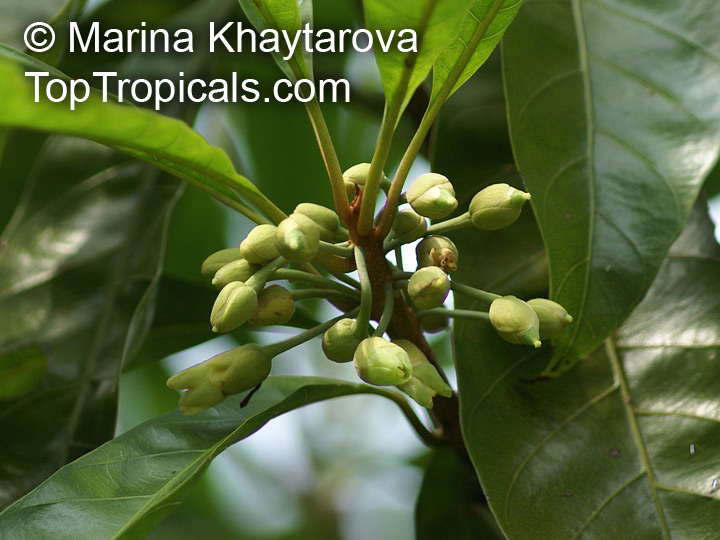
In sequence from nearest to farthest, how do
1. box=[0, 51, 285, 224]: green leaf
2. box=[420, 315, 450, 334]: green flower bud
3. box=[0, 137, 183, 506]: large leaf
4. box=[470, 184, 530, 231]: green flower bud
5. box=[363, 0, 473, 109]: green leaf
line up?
1. box=[0, 51, 285, 224]: green leaf
2. box=[363, 0, 473, 109]: green leaf
3. box=[470, 184, 530, 231]: green flower bud
4. box=[420, 315, 450, 334]: green flower bud
5. box=[0, 137, 183, 506]: large leaf

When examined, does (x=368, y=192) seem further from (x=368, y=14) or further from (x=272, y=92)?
(x=272, y=92)

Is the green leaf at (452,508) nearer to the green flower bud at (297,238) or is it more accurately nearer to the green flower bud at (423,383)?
the green flower bud at (423,383)

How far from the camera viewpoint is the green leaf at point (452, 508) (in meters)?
1.00

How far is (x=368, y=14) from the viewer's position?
1.83 ft

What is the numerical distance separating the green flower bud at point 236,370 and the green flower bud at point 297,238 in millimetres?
95

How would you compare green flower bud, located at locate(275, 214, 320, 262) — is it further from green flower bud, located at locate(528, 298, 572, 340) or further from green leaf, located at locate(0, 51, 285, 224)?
green flower bud, located at locate(528, 298, 572, 340)

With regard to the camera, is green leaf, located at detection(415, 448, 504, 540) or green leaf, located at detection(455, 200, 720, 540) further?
green leaf, located at detection(415, 448, 504, 540)

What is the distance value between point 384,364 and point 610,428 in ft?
1.05

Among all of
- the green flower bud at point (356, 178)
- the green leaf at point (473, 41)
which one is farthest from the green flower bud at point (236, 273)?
the green leaf at point (473, 41)

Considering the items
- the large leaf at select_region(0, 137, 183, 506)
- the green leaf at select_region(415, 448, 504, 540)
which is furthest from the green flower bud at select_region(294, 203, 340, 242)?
the green leaf at select_region(415, 448, 504, 540)

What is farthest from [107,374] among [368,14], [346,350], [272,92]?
[272,92]

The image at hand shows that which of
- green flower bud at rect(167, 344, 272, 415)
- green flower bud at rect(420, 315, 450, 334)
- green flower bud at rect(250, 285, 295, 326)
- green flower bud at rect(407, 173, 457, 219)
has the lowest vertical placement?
green flower bud at rect(420, 315, 450, 334)

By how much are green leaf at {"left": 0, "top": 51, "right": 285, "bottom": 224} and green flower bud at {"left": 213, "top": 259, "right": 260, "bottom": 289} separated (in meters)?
0.05

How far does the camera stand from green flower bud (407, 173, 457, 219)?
64cm
